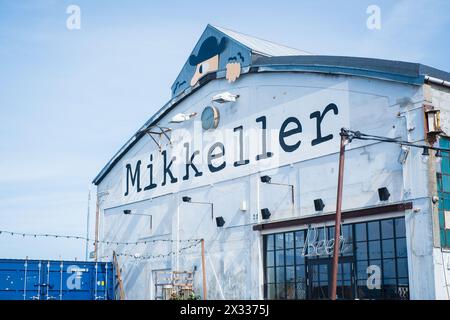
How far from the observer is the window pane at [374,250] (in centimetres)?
2209

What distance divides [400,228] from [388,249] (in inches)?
38.1

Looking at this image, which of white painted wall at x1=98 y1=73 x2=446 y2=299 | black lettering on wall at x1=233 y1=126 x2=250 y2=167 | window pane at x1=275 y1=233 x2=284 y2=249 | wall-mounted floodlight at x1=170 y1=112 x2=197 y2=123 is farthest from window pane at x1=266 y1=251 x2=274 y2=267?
wall-mounted floodlight at x1=170 y1=112 x2=197 y2=123

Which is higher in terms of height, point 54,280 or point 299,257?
point 299,257

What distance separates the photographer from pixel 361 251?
22.8m

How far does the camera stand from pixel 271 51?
32750 millimetres

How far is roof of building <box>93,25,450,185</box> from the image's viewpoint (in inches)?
871

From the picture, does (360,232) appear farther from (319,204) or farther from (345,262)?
(319,204)

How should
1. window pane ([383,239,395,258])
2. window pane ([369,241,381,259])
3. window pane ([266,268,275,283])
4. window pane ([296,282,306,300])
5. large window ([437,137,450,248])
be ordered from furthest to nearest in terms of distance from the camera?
window pane ([266,268,275,283]) < window pane ([296,282,306,300]) < window pane ([369,241,381,259]) < window pane ([383,239,395,258]) < large window ([437,137,450,248])

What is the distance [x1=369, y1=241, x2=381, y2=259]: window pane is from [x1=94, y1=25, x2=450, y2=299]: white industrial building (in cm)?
8

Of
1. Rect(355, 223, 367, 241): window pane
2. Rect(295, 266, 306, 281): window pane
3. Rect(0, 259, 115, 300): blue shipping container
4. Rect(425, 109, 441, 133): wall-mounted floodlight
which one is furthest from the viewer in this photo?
Rect(0, 259, 115, 300): blue shipping container

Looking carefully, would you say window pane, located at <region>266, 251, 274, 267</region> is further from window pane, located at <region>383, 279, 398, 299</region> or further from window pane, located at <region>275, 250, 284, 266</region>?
window pane, located at <region>383, 279, 398, 299</region>

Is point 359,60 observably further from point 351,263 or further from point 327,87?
point 351,263

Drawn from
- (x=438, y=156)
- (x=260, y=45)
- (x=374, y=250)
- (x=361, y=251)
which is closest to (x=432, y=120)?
(x=438, y=156)
